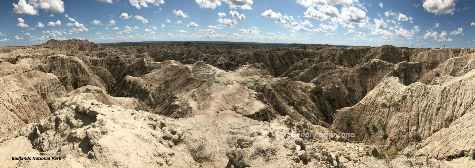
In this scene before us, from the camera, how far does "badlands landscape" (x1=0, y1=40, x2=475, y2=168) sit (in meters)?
24.2

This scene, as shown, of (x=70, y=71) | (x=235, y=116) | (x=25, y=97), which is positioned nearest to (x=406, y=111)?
(x=235, y=116)

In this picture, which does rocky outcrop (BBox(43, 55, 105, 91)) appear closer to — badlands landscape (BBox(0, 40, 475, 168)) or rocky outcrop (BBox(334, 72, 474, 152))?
badlands landscape (BBox(0, 40, 475, 168))

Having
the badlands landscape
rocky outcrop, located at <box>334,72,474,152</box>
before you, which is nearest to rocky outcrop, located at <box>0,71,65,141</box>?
the badlands landscape

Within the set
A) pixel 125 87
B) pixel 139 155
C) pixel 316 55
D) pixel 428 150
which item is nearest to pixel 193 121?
pixel 139 155

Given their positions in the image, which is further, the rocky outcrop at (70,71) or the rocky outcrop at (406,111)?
the rocky outcrop at (70,71)

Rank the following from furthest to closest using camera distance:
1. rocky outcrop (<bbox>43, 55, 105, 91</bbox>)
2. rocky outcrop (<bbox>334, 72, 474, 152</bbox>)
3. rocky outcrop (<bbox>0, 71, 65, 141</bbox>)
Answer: rocky outcrop (<bbox>43, 55, 105, 91</bbox>) < rocky outcrop (<bbox>0, 71, 65, 141</bbox>) < rocky outcrop (<bbox>334, 72, 474, 152</bbox>)

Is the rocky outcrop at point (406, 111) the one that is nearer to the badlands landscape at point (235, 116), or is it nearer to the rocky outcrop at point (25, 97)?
the badlands landscape at point (235, 116)

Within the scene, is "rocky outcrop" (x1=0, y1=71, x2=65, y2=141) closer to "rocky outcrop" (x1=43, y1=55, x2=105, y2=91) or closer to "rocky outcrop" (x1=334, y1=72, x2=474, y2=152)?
"rocky outcrop" (x1=43, y1=55, x2=105, y2=91)

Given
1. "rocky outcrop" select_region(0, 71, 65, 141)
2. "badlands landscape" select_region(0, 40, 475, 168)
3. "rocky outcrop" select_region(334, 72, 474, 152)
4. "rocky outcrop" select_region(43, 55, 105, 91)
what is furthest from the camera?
"rocky outcrop" select_region(43, 55, 105, 91)

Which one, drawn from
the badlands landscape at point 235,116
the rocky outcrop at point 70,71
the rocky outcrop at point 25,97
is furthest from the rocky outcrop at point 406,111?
the rocky outcrop at point 70,71

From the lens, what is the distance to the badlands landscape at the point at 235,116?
2420 cm

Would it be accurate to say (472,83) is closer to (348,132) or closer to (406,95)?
(406,95)

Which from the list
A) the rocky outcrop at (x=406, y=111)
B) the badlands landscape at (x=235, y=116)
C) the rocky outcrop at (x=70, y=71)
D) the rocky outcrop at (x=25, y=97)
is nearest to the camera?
the badlands landscape at (x=235, y=116)

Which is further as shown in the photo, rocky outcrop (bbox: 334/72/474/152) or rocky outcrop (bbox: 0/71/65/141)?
rocky outcrop (bbox: 0/71/65/141)
